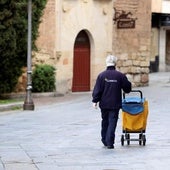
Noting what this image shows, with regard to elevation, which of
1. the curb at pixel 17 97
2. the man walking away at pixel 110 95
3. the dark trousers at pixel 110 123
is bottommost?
the curb at pixel 17 97

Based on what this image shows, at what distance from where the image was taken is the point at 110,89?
39.2 ft

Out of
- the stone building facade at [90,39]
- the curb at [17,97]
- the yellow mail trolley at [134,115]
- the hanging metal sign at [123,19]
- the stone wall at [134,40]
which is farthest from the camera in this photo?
the stone wall at [134,40]

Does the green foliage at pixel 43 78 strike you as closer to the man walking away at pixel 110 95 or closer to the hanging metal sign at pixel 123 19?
the hanging metal sign at pixel 123 19

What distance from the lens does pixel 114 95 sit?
471 inches

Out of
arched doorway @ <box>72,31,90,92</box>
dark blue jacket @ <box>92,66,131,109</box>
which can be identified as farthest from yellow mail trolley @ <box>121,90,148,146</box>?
arched doorway @ <box>72,31,90,92</box>

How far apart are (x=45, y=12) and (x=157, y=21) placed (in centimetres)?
1913

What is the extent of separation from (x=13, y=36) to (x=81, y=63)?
7.52 m

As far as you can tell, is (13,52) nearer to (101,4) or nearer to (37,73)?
(37,73)

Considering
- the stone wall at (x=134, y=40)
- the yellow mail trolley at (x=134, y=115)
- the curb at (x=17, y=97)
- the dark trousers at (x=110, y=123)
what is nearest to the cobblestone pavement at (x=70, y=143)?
the dark trousers at (x=110, y=123)

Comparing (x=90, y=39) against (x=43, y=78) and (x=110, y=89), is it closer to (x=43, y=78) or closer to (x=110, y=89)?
(x=43, y=78)

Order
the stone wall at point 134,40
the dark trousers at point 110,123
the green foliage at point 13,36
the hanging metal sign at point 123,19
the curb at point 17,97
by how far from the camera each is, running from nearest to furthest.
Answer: the dark trousers at point 110,123 → the curb at point 17,97 → the green foliage at point 13,36 → the hanging metal sign at point 123,19 → the stone wall at point 134,40

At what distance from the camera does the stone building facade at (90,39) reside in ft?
86.8

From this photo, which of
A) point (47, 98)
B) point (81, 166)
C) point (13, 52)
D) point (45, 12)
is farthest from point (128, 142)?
point (45, 12)

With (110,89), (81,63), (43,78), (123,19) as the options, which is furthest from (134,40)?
(110,89)
